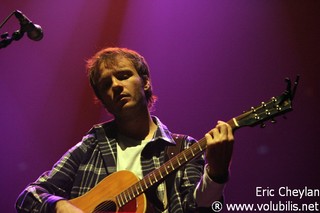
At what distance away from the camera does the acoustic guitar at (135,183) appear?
2.04m

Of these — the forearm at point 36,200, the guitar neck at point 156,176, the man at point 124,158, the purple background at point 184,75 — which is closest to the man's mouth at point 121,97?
the man at point 124,158

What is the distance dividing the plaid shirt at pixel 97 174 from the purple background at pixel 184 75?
898mm

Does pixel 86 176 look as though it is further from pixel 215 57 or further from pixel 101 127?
pixel 215 57

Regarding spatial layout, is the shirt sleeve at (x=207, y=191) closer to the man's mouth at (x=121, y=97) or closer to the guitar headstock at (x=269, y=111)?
the guitar headstock at (x=269, y=111)

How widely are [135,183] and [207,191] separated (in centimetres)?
41

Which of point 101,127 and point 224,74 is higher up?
point 224,74

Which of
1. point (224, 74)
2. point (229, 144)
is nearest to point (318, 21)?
point (224, 74)

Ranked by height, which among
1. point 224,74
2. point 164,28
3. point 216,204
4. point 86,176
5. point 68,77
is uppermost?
point 164,28

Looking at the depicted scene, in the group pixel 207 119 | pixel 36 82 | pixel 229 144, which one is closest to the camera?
pixel 229 144

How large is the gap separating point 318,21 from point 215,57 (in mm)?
837

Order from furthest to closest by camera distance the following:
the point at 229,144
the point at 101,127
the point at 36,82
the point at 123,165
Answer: the point at 36,82, the point at 101,127, the point at 123,165, the point at 229,144

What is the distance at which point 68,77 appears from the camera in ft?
12.2

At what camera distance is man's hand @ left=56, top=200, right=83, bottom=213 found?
2244 millimetres

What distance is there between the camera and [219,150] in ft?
6.42
